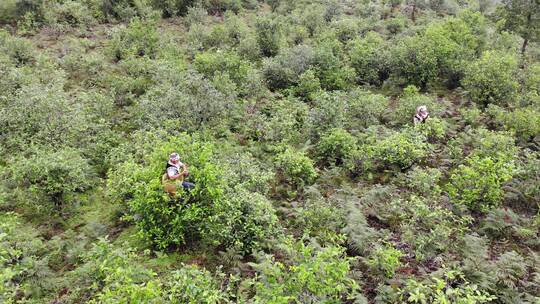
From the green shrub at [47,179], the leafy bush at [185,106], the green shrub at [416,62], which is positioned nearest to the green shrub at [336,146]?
the leafy bush at [185,106]

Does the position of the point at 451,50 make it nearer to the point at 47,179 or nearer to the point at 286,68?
the point at 286,68

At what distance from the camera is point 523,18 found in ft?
92.0

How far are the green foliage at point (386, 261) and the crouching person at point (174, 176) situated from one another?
17.1 ft

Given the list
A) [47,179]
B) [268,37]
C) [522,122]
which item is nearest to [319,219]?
[47,179]

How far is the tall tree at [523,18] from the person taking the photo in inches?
1080

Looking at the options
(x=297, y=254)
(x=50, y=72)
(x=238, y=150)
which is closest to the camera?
(x=297, y=254)

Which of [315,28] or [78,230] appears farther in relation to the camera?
[315,28]

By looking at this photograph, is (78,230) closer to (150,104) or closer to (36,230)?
(36,230)

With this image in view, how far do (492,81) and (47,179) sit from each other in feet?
68.4

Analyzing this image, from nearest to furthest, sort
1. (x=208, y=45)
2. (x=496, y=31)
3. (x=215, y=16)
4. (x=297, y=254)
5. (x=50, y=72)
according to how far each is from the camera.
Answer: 1. (x=297, y=254)
2. (x=50, y=72)
3. (x=208, y=45)
4. (x=496, y=31)
5. (x=215, y=16)

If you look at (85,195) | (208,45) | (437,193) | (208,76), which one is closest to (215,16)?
(208,45)

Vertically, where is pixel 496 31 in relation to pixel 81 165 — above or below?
below

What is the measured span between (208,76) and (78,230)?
11.7m

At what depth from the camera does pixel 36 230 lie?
40.9 ft
